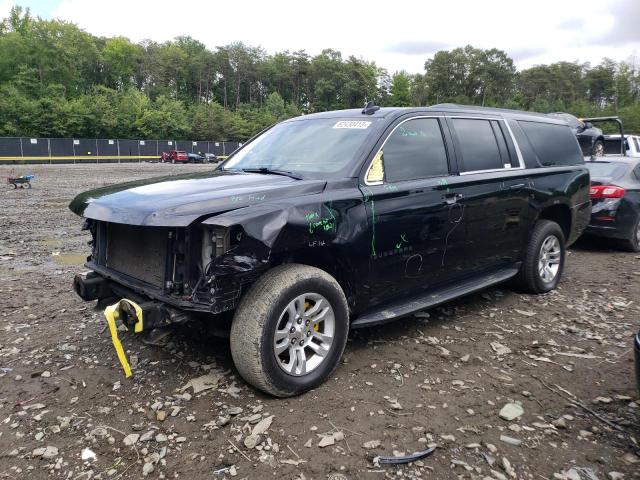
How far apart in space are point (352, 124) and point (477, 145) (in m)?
1.37

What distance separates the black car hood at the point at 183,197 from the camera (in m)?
2.94

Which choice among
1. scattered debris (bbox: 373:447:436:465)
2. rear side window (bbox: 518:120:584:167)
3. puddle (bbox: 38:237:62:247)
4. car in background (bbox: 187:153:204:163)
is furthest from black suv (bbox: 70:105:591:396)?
car in background (bbox: 187:153:204:163)

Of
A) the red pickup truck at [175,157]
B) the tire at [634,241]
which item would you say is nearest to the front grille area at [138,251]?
the tire at [634,241]

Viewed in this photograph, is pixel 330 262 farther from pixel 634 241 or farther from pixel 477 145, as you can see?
pixel 634 241

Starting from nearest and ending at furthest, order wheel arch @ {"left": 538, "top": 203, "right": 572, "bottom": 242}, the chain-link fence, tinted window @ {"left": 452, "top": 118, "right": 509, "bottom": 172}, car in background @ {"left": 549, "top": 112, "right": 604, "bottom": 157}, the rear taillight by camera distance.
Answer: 1. tinted window @ {"left": 452, "top": 118, "right": 509, "bottom": 172}
2. wheel arch @ {"left": 538, "top": 203, "right": 572, "bottom": 242}
3. the rear taillight
4. car in background @ {"left": 549, "top": 112, "right": 604, "bottom": 157}
5. the chain-link fence

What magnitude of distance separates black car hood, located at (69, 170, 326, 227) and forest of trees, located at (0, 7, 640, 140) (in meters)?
65.6

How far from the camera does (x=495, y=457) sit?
272 cm

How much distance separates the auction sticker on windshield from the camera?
13.2 feet

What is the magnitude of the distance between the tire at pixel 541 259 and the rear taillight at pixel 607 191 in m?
2.65

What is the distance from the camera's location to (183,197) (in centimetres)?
312

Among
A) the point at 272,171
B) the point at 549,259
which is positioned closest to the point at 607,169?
the point at 549,259

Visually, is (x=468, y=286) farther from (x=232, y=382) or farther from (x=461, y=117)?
(x=232, y=382)

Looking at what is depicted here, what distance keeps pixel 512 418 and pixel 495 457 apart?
0.46m

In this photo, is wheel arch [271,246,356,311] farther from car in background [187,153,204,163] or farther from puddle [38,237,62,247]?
car in background [187,153,204,163]
